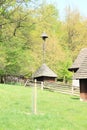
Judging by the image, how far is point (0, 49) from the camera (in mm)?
43219

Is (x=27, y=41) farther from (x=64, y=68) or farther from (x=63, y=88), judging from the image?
(x=63, y=88)

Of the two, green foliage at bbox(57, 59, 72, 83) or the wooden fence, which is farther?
green foliage at bbox(57, 59, 72, 83)

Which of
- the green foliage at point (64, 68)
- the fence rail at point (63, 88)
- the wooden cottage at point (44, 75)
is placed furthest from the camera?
the green foliage at point (64, 68)

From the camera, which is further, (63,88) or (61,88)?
(61,88)

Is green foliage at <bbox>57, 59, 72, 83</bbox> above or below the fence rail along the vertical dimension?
above

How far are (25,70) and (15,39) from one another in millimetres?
5430

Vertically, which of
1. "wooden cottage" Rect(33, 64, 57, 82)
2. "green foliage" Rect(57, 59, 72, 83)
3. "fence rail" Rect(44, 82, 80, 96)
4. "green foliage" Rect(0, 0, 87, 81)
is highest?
"green foliage" Rect(0, 0, 87, 81)

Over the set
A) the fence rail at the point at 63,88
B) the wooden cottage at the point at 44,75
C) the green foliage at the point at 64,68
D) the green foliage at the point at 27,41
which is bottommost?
the fence rail at the point at 63,88

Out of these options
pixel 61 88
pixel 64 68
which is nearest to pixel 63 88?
pixel 61 88

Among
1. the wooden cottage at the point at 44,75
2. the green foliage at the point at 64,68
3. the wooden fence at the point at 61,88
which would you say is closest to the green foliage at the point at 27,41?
the green foliage at the point at 64,68

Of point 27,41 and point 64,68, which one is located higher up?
point 27,41

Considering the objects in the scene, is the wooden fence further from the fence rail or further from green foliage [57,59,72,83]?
green foliage [57,59,72,83]

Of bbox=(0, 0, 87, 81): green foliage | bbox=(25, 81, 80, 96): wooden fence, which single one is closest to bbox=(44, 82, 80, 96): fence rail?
bbox=(25, 81, 80, 96): wooden fence

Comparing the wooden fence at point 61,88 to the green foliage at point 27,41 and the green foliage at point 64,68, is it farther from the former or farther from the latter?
the green foliage at point 64,68
